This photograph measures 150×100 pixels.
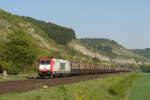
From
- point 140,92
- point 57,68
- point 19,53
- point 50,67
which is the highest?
point 19,53

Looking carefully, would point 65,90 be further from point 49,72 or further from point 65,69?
point 65,69

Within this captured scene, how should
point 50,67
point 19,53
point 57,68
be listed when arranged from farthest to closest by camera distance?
point 19,53
point 57,68
point 50,67

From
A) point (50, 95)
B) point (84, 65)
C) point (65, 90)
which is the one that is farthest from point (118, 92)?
point (84, 65)

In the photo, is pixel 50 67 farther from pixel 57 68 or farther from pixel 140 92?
pixel 140 92

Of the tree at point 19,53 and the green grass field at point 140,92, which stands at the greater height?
the tree at point 19,53

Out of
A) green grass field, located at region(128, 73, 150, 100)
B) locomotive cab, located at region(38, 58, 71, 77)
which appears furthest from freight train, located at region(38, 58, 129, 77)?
green grass field, located at region(128, 73, 150, 100)

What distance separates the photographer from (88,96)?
3256 centimetres

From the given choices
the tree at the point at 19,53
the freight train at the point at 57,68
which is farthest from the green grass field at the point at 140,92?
the tree at the point at 19,53

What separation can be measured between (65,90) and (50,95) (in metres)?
3.86

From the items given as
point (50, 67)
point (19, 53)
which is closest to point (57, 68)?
point (50, 67)

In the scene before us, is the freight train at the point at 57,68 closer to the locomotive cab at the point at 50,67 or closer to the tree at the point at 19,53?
the locomotive cab at the point at 50,67

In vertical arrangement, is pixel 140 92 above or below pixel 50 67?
below

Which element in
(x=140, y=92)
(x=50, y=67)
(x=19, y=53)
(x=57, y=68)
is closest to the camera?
(x=50, y=67)

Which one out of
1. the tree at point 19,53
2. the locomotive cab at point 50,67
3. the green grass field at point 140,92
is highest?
the tree at point 19,53
